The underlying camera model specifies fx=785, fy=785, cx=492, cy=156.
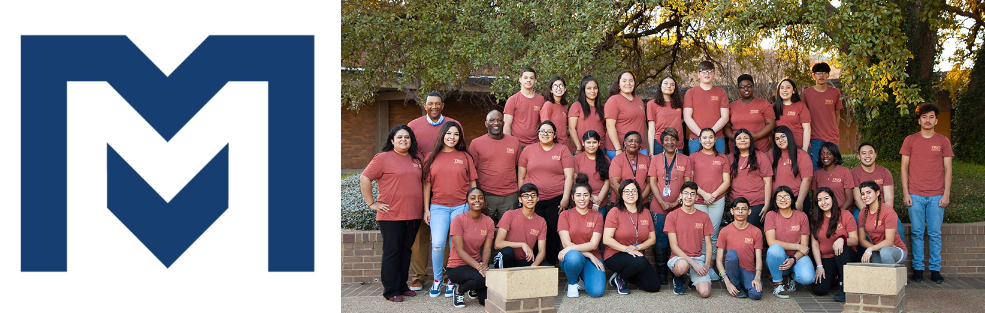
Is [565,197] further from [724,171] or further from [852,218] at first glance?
[852,218]

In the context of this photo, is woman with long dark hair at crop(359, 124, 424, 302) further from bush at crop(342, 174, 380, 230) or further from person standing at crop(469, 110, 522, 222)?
bush at crop(342, 174, 380, 230)

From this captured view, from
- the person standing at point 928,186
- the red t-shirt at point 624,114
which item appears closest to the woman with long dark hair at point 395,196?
the red t-shirt at point 624,114

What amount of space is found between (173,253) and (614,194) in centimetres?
385

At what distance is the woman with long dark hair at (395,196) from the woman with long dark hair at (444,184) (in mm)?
109

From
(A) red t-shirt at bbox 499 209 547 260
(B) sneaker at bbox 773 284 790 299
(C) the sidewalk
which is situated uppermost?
(A) red t-shirt at bbox 499 209 547 260

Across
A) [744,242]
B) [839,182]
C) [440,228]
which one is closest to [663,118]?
[744,242]

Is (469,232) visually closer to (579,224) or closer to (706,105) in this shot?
(579,224)

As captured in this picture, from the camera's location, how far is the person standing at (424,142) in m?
6.74

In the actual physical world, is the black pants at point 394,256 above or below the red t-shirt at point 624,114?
below

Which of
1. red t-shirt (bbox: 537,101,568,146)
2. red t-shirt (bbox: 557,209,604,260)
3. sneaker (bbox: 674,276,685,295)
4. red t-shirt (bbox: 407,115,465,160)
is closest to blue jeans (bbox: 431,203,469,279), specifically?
red t-shirt (bbox: 407,115,465,160)

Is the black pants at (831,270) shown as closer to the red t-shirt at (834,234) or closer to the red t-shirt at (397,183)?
the red t-shirt at (834,234)

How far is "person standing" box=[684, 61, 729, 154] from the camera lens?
738cm

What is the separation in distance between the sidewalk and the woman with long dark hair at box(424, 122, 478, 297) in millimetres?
471

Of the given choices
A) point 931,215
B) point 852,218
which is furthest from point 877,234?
point 931,215
